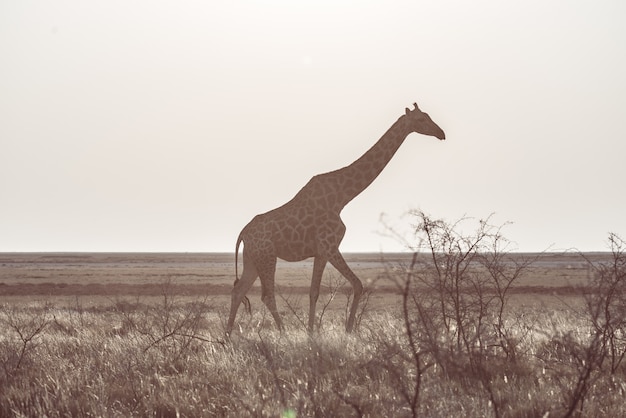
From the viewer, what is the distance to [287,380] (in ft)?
28.5

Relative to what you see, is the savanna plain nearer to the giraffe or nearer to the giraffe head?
the giraffe

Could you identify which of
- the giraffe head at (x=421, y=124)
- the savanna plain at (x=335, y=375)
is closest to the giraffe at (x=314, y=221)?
the giraffe head at (x=421, y=124)

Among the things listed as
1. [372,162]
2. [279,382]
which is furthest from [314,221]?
[279,382]

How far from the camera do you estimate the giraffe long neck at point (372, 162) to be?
13.5m

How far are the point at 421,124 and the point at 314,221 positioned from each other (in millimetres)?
2556

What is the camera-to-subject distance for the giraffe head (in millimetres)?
13328

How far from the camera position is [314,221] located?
1312 cm

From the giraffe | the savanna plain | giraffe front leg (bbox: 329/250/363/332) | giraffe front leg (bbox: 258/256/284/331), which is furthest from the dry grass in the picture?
the giraffe

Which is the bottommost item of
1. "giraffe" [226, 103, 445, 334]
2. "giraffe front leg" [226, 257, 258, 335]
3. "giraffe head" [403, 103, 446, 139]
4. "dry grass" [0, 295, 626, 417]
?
"dry grass" [0, 295, 626, 417]

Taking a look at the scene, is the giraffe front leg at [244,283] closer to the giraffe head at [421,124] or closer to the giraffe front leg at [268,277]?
the giraffe front leg at [268,277]

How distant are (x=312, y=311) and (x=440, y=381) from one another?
455 cm

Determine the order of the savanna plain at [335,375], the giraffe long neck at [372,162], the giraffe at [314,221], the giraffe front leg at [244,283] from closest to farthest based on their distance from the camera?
1. the savanna plain at [335,375]
2. the giraffe at [314,221]
3. the giraffe long neck at [372,162]
4. the giraffe front leg at [244,283]

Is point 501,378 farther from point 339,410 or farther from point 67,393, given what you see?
point 67,393

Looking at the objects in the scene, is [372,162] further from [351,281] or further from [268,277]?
[268,277]
